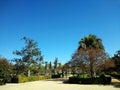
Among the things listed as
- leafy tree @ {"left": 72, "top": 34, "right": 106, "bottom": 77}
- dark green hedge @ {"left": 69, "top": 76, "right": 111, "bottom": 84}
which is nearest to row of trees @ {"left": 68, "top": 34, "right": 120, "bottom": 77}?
leafy tree @ {"left": 72, "top": 34, "right": 106, "bottom": 77}

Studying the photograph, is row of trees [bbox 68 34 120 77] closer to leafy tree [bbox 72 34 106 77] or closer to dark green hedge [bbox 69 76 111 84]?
leafy tree [bbox 72 34 106 77]

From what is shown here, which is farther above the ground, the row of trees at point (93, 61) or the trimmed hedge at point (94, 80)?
the row of trees at point (93, 61)

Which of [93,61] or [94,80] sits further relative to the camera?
[93,61]

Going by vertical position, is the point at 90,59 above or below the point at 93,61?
above

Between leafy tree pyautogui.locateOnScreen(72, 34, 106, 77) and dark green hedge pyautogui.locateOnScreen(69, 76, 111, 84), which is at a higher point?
leafy tree pyautogui.locateOnScreen(72, 34, 106, 77)

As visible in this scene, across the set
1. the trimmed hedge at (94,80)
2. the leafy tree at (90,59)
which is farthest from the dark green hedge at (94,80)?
the leafy tree at (90,59)

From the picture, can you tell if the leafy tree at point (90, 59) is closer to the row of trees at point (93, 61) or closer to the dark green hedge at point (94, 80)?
the row of trees at point (93, 61)

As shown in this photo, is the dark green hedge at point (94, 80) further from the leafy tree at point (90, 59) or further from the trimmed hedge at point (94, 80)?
the leafy tree at point (90, 59)

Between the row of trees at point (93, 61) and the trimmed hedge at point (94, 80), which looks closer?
the trimmed hedge at point (94, 80)

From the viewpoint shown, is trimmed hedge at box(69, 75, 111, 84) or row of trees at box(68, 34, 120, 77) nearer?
trimmed hedge at box(69, 75, 111, 84)

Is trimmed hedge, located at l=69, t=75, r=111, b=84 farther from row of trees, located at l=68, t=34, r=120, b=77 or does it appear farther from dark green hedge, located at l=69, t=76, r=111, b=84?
row of trees, located at l=68, t=34, r=120, b=77

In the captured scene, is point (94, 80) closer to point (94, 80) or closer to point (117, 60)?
point (94, 80)

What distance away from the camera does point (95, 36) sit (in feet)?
174

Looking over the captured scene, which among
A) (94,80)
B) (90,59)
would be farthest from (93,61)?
(94,80)
